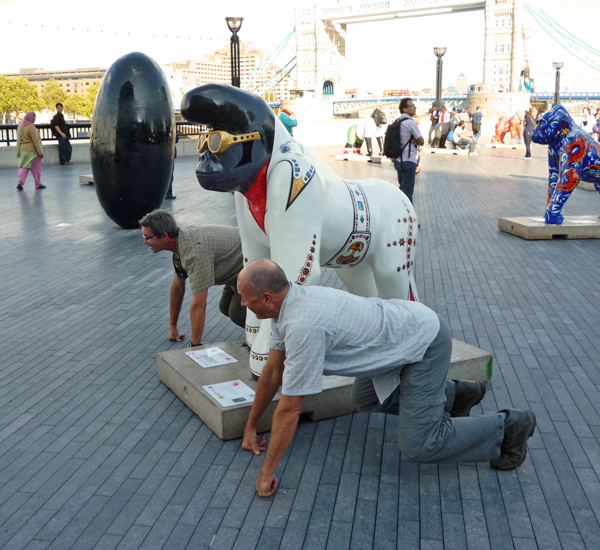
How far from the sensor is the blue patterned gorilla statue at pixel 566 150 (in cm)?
844

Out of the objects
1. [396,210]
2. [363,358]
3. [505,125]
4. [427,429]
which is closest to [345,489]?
[427,429]

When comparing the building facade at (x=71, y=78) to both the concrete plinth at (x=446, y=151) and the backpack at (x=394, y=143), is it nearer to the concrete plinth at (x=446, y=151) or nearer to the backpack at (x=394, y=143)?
the concrete plinth at (x=446, y=151)

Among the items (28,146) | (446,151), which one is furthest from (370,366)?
(446,151)

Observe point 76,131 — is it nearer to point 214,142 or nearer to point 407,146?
point 407,146

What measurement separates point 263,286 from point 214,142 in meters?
1.07

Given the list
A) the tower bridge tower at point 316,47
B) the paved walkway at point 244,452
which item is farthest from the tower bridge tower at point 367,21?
the paved walkway at point 244,452

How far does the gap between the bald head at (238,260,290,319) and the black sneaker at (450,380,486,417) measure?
1.35 meters

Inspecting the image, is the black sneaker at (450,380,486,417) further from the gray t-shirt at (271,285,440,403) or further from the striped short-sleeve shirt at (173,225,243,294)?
the striped short-sleeve shirt at (173,225,243,294)

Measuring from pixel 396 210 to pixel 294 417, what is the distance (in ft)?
5.51

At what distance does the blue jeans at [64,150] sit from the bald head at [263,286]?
17774 mm

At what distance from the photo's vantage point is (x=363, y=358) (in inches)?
113

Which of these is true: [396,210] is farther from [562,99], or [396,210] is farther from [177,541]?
[562,99]

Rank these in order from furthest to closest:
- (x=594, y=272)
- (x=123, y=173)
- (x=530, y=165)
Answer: (x=530, y=165)
(x=123, y=173)
(x=594, y=272)

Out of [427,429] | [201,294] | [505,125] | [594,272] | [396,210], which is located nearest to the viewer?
[427,429]
